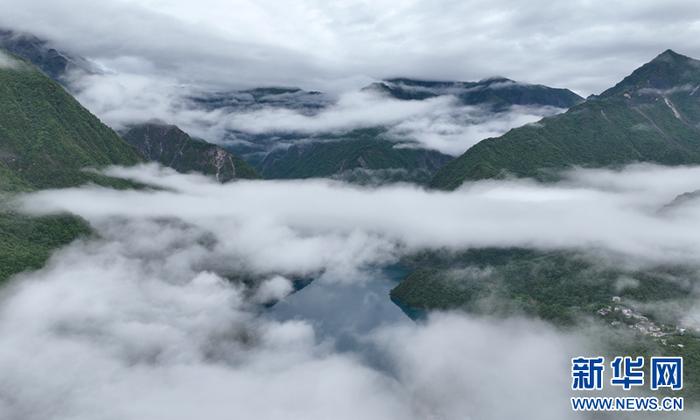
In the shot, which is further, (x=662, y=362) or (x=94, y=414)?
(x=94, y=414)

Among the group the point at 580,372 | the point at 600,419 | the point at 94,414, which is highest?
the point at 580,372

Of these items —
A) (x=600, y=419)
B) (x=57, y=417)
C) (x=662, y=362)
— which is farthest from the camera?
(x=600, y=419)

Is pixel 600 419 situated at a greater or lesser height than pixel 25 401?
lesser

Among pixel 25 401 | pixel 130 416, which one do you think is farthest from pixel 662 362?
pixel 25 401

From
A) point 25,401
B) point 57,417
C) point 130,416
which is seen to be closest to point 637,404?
point 130,416

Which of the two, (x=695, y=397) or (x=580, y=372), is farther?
(x=695, y=397)

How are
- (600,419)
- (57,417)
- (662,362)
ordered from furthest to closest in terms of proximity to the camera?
1. (600,419)
2. (57,417)
3. (662,362)

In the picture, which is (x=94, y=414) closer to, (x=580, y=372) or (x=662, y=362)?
(x=580, y=372)

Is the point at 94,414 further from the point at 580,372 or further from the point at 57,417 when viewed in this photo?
the point at 580,372

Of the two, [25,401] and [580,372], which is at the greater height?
[580,372]
